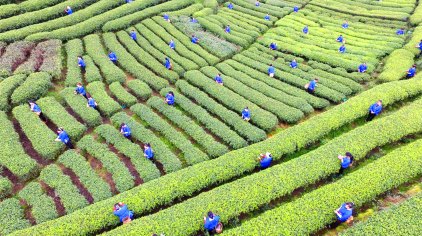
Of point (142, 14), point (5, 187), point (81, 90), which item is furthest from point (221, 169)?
point (142, 14)

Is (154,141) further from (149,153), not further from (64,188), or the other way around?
(64,188)

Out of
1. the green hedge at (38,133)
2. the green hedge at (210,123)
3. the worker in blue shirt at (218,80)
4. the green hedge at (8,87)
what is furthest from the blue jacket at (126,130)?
the green hedge at (8,87)

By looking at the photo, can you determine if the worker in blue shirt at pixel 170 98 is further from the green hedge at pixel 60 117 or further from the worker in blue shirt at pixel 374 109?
the worker in blue shirt at pixel 374 109

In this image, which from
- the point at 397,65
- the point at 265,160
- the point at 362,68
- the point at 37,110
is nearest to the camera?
the point at 265,160

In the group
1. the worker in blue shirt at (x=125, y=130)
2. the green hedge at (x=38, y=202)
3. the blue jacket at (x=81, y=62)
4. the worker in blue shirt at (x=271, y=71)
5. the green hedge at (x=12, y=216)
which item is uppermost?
the worker in blue shirt at (x=271, y=71)

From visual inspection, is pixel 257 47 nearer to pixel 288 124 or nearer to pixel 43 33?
pixel 288 124

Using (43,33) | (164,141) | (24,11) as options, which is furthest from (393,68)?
(24,11)

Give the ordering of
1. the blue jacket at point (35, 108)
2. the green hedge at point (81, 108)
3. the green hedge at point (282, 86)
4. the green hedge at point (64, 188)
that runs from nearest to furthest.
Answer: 1. the green hedge at point (64, 188)
2. the blue jacket at point (35, 108)
3. the green hedge at point (81, 108)
4. the green hedge at point (282, 86)
